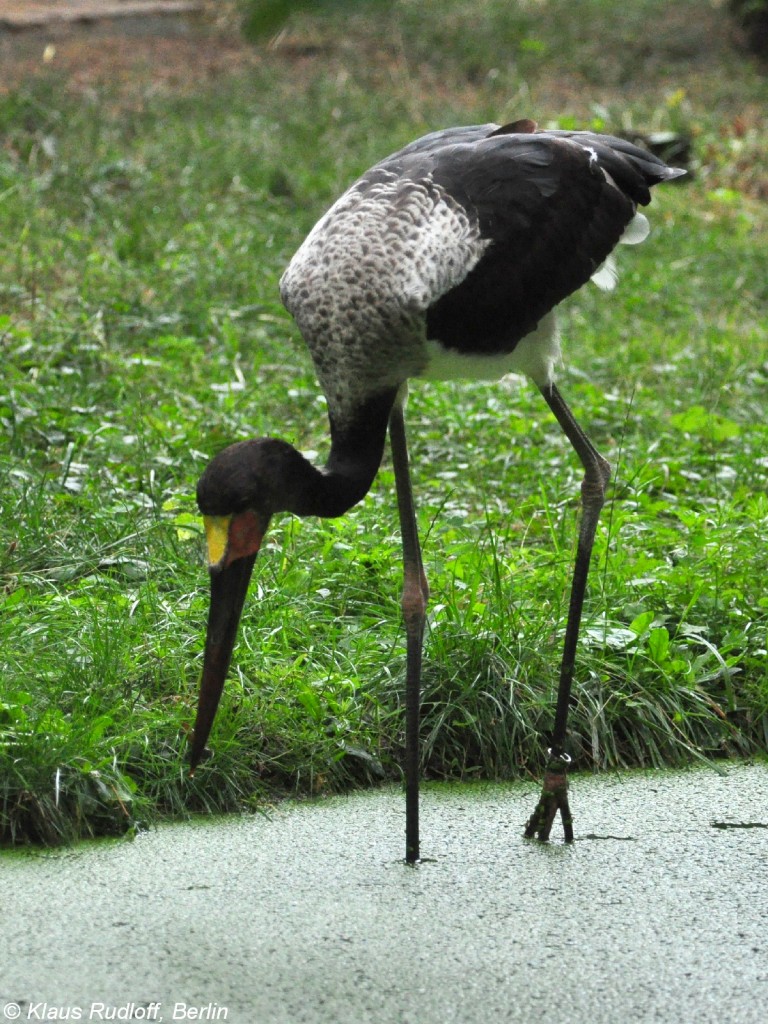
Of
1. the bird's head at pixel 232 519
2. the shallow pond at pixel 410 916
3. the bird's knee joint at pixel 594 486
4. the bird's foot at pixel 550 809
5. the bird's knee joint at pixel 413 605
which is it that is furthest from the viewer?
the bird's knee joint at pixel 594 486

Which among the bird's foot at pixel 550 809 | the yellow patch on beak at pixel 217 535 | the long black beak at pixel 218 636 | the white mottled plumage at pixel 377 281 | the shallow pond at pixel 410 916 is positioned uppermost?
the white mottled plumage at pixel 377 281

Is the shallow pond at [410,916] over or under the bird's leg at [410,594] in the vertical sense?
under

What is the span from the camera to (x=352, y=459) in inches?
113

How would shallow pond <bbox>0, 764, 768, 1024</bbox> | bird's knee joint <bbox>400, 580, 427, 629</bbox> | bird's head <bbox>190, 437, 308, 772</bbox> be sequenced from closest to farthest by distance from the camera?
shallow pond <bbox>0, 764, 768, 1024</bbox> → bird's head <bbox>190, 437, 308, 772</bbox> → bird's knee joint <bbox>400, 580, 427, 629</bbox>

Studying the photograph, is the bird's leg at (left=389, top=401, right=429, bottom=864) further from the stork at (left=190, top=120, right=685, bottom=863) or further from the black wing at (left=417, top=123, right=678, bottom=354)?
the black wing at (left=417, top=123, right=678, bottom=354)

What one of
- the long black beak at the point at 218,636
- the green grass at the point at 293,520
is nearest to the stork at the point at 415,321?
the long black beak at the point at 218,636

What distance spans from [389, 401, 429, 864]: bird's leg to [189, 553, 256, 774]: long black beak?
0.42 meters

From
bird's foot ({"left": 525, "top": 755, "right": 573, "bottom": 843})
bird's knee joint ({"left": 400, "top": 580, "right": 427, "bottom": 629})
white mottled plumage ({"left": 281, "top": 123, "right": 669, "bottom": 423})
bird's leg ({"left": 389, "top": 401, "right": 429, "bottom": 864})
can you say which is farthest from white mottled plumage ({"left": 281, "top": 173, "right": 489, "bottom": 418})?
bird's foot ({"left": 525, "top": 755, "right": 573, "bottom": 843})

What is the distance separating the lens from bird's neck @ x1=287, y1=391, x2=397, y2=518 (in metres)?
2.80

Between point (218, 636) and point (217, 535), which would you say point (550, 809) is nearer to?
point (218, 636)

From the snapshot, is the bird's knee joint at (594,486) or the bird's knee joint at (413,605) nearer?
the bird's knee joint at (413,605)

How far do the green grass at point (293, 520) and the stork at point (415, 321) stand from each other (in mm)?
317

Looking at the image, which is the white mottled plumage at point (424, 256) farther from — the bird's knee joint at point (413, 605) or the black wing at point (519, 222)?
the bird's knee joint at point (413, 605)

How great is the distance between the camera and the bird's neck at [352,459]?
2803 mm
